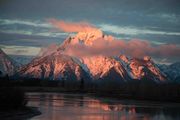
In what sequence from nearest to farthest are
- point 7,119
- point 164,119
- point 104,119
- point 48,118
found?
point 7,119 < point 48,118 < point 104,119 < point 164,119

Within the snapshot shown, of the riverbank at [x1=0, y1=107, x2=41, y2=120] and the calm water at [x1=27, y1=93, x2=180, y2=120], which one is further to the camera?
the calm water at [x1=27, y1=93, x2=180, y2=120]

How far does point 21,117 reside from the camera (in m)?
62.8

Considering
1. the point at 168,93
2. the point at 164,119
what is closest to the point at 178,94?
the point at 168,93

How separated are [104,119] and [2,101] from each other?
1553 cm

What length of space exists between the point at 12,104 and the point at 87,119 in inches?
512

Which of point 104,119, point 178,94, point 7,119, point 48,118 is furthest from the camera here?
point 178,94

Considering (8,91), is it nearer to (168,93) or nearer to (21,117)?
(21,117)

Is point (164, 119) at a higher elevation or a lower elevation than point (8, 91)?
lower

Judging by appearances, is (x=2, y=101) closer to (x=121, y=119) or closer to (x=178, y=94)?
(x=121, y=119)

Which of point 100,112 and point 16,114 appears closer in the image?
point 16,114

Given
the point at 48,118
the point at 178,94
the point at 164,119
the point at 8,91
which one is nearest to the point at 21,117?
the point at 48,118

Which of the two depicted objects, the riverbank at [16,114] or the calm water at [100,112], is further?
the calm water at [100,112]

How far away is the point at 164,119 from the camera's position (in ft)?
235

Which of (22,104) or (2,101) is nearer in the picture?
(2,101)
